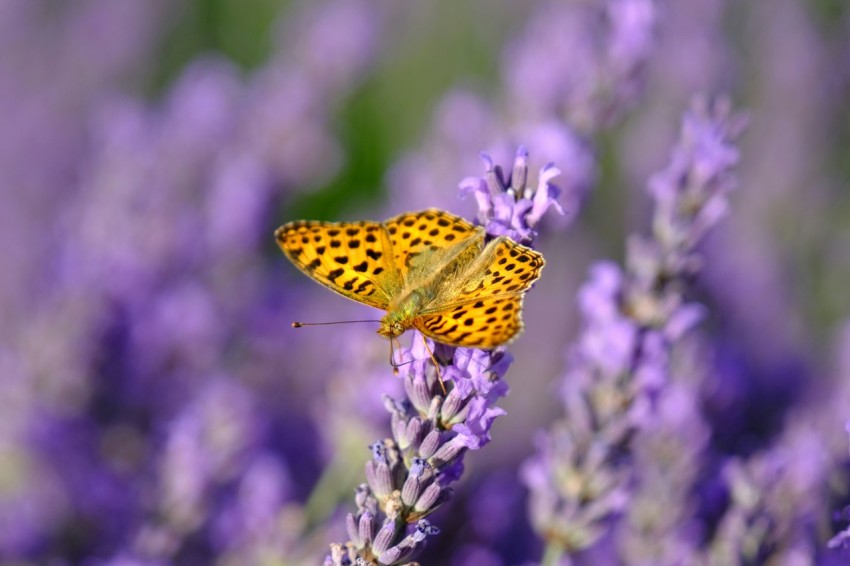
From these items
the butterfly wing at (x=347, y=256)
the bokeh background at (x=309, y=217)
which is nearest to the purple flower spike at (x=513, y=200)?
the butterfly wing at (x=347, y=256)

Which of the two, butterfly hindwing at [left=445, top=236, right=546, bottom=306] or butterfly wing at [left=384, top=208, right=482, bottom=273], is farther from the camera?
butterfly wing at [left=384, top=208, right=482, bottom=273]

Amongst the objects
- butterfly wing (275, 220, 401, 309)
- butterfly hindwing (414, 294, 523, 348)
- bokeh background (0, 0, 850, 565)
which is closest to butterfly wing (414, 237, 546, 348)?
butterfly hindwing (414, 294, 523, 348)

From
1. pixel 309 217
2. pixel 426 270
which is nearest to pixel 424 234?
pixel 426 270

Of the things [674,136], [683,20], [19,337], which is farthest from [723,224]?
[19,337]

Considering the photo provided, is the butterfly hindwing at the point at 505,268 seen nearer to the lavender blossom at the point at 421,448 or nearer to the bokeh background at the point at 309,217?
the lavender blossom at the point at 421,448

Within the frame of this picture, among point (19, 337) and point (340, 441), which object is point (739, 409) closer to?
point (340, 441)

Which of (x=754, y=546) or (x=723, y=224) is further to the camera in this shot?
(x=723, y=224)

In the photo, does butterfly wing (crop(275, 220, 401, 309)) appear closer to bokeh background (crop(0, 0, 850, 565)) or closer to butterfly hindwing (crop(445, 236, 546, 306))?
butterfly hindwing (crop(445, 236, 546, 306))
